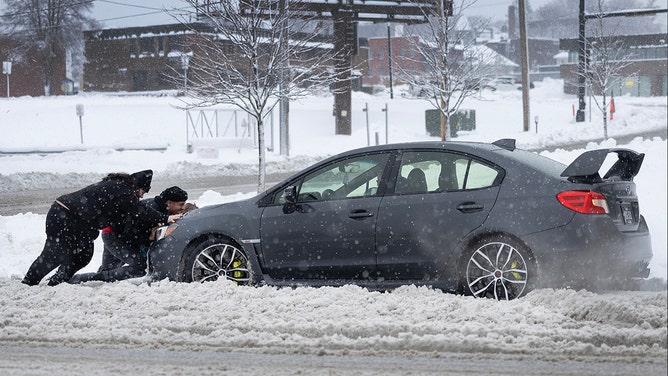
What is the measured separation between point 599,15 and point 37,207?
65.3 feet

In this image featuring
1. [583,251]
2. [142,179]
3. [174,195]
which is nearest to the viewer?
[583,251]

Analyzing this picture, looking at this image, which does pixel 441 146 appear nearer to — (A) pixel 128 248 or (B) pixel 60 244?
(A) pixel 128 248

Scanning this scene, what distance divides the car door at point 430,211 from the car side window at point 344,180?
0.71 feet

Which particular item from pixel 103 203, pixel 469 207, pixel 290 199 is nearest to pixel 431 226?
pixel 469 207

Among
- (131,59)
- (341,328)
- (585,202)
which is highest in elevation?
(131,59)

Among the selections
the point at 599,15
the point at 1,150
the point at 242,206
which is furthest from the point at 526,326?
the point at 599,15

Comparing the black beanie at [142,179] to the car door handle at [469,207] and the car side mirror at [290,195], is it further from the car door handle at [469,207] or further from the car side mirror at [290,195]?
the car door handle at [469,207]

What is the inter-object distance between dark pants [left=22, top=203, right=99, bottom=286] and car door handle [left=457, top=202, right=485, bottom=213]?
4006 millimetres

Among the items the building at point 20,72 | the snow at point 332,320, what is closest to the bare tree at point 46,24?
the building at point 20,72

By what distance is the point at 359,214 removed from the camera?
845 cm

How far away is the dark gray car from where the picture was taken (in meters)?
7.70

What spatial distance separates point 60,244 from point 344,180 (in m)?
3.15

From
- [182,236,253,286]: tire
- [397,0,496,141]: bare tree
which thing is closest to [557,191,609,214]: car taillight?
[182,236,253,286]: tire

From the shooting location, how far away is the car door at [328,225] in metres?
8.46
